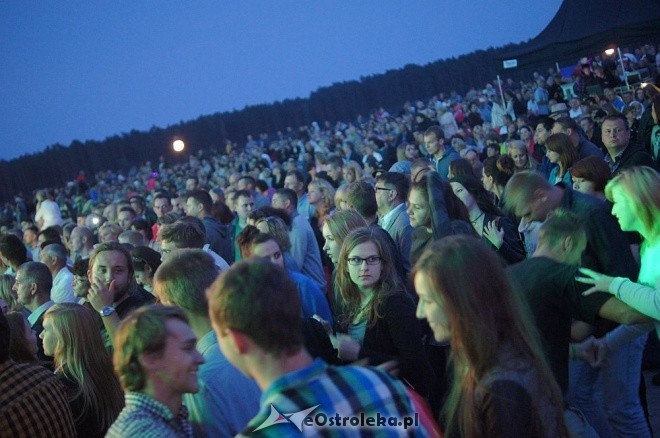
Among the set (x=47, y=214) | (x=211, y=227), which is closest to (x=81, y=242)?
(x=211, y=227)

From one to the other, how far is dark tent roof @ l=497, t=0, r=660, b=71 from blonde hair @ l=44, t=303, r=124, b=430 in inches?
426

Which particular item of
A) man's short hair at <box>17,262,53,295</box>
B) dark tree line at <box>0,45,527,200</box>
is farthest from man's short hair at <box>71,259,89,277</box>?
dark tree line at <box>0,45,527,200</box>

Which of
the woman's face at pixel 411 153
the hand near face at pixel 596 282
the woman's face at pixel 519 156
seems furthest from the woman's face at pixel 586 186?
the woman's face at pixel 411 153

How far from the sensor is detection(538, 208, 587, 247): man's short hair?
132 inches

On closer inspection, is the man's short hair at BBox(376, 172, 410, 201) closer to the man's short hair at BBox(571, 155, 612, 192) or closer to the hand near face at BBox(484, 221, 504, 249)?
the hand near face at BBox(484, 221, 504, 249)

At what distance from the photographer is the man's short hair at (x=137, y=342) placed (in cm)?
250

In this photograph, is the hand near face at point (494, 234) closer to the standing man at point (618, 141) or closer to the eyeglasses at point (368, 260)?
the eyeglasses at point (368, 260)

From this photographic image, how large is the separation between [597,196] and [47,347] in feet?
12.0

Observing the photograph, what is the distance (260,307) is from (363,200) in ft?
13.8

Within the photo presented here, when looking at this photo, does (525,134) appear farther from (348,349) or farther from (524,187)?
(348,349)

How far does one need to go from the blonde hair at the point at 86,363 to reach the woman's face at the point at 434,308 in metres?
1.80

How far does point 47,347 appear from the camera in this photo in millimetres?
3633

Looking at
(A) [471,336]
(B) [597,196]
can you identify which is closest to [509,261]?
(B) [597,196]

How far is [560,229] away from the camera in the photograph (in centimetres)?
336
